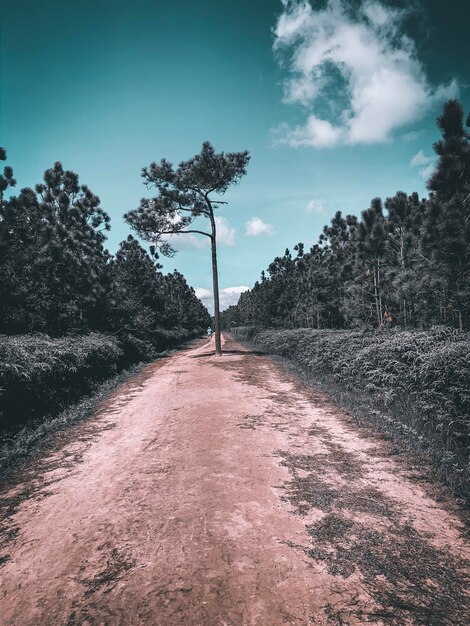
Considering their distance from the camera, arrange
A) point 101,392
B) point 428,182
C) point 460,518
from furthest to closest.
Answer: point 428,182
point 101,392
point 460,518

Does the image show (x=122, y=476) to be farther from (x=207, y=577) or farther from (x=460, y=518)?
(x=460, y=518)

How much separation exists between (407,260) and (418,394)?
15.5m

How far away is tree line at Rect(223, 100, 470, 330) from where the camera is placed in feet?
33.3

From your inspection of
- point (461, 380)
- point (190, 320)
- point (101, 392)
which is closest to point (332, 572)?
point (461, 380)

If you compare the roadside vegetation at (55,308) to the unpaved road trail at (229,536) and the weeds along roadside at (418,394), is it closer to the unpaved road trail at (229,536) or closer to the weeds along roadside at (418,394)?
the unpaved road trail at (229,536)

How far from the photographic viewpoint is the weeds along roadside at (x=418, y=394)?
14.4 feet

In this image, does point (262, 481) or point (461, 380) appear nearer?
point (262, 481)

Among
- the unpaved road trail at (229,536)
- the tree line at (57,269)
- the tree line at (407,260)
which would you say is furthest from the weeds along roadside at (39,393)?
the tree line at (407,260)

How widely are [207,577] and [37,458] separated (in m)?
3.74

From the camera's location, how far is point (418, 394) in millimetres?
5781

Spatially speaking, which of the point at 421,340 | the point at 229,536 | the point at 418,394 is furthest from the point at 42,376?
the point at 421,340

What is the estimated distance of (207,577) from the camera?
2396 mm

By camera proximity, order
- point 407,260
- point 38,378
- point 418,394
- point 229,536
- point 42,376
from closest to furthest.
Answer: point 229,536, point 418,394, point 38,378, point 42,376, point 407,260

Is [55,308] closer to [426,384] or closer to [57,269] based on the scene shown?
[57,269]
